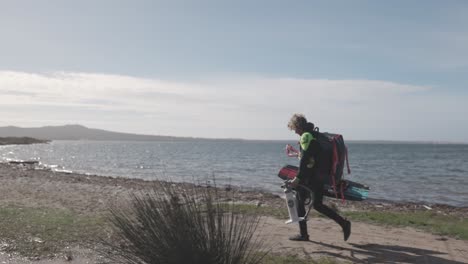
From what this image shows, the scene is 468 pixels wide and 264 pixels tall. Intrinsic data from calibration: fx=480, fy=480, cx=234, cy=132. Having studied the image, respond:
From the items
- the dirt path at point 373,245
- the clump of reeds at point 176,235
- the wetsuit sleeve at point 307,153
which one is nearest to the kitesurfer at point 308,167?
the wetsuit sleeve at point 307,153

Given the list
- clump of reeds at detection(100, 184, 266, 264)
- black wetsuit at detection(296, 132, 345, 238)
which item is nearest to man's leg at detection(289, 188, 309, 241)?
black wetsuit at detection(296, 132, 345, 238)

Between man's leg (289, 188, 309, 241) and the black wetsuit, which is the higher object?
the black wetsuit

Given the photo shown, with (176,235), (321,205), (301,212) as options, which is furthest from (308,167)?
(176,235)

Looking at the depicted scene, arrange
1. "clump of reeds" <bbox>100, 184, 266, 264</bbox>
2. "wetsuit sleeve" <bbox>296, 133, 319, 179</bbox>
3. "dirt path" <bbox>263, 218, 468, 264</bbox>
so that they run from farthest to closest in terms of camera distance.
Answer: "wetsuit sleeve" <bbox>296, 133, 319, 179</bbox> < "dirt path" <bbox>263, 218, 468, 264</bbox> < "clump of reeds" <bbox>100, 184, 266, 264</bbox>

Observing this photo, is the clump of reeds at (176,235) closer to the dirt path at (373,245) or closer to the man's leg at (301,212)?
the dirt path at (373,245)

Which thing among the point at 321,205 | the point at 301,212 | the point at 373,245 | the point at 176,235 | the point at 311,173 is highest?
the point at 311,173

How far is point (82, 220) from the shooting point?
33.0 ft

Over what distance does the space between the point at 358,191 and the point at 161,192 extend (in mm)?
4288

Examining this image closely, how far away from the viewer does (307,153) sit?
7414 millimetres

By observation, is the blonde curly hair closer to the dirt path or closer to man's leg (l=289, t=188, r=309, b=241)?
man's leg (l=289, t=188, r=309, b=241)

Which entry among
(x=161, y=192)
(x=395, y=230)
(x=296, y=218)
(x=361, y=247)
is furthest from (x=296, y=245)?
(x=161, y=192)

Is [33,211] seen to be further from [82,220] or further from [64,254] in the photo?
[64,254]

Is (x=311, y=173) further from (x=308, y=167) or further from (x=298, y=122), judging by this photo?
(x=298, y=122)

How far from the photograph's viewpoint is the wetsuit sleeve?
741 centimetres
